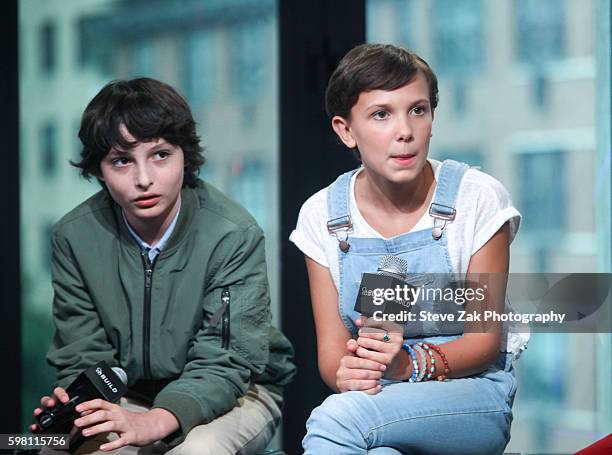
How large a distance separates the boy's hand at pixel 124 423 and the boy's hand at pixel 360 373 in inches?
14.8

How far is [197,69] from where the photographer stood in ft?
8.09

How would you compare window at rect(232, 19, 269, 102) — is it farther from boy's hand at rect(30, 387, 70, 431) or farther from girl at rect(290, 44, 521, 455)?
boy's hand at rect(30, 387, 70, 431)

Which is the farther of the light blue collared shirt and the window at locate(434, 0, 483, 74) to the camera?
the window at locate(434, 0, 483, 74)

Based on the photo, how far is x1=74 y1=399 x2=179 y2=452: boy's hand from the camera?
184 centimetres

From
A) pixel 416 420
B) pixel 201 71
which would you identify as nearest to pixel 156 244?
pixel 201 71

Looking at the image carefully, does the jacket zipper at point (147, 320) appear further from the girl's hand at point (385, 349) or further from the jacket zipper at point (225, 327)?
the girl's hand at point (385, 349)

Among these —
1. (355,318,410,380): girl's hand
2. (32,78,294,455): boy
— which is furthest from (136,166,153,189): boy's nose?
(355,318,410,380): girl's hand

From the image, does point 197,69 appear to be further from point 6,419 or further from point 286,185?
point 6,419

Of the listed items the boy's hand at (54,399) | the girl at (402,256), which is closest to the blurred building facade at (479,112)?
the girl at (402,256)

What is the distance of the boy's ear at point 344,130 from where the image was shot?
188 cm

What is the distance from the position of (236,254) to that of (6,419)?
94 cm

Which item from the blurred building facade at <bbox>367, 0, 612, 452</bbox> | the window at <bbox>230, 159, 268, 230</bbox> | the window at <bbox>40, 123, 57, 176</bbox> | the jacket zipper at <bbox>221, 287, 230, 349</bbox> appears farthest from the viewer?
the window at <bbox>40, 123, 57, 176</bbox>

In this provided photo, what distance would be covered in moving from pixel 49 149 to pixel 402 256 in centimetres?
117

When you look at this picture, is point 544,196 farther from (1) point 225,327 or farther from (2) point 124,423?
(2) point 124,423
